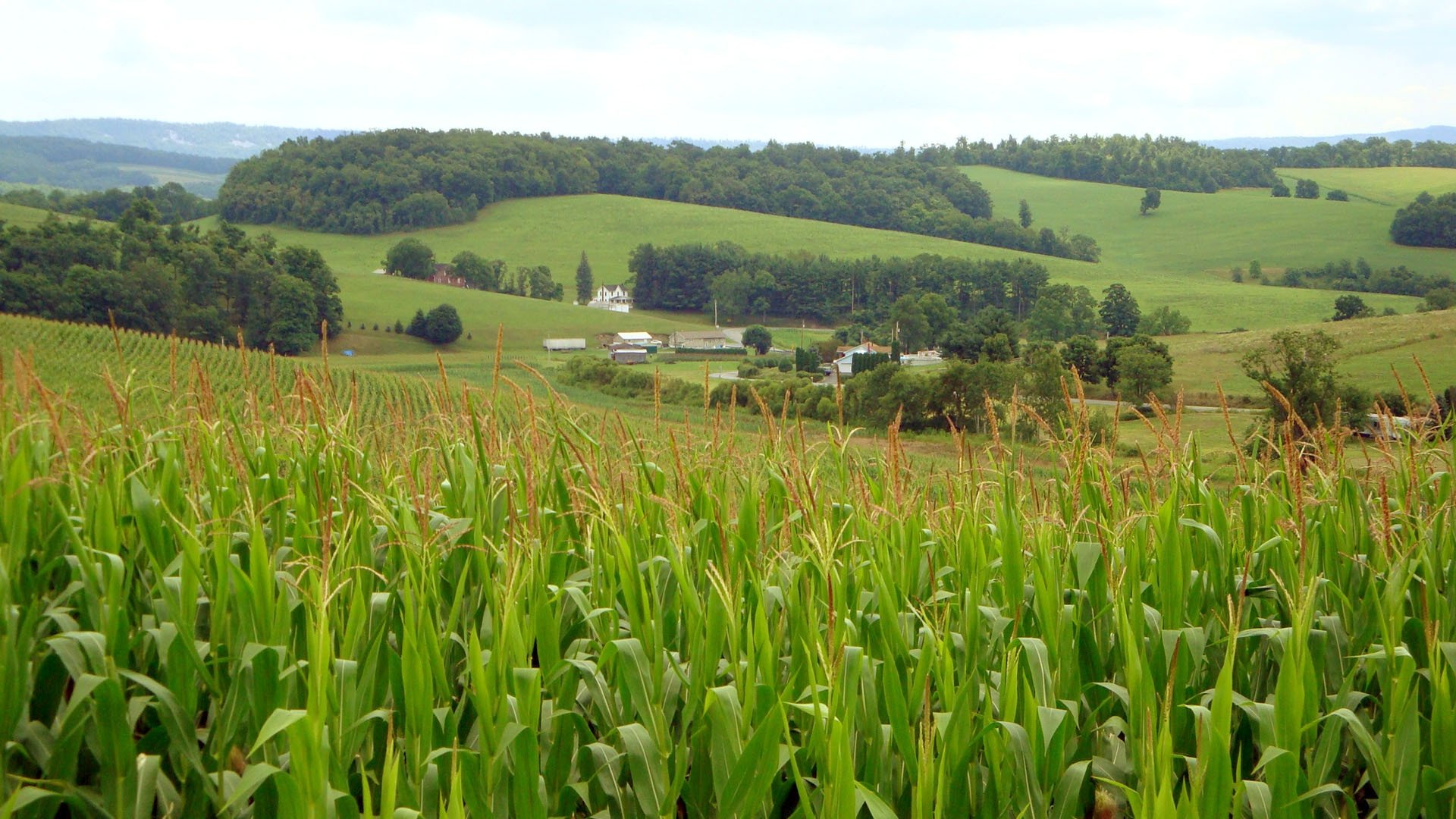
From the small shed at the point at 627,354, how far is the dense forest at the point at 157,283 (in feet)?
59.2

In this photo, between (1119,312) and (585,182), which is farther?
(585,182)

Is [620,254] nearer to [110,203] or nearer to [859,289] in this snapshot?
[859,289]

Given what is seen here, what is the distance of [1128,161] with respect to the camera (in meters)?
142

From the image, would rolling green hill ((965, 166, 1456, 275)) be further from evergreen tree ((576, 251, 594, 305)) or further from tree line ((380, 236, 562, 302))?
tree line ((380, 236, 562, 302))

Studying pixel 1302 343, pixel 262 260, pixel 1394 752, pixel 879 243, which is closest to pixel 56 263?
pixel 262 260

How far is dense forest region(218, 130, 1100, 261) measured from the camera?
10138cm

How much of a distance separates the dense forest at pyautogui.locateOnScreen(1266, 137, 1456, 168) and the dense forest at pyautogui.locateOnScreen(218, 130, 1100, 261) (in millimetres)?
44745

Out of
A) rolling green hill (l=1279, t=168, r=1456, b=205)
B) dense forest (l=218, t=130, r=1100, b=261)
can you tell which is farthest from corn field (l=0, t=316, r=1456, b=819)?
rolling green hill (l=1279, t=168, r=1456, b=205)

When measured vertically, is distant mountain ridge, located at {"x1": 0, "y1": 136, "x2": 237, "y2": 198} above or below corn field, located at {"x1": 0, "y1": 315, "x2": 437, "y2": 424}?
above

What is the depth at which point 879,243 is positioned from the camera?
112 m

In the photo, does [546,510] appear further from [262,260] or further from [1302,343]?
[262,260]

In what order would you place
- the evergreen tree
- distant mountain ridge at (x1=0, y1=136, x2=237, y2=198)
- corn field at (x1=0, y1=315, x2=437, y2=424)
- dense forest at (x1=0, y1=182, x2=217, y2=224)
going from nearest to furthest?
corn field at (x1=0, y1=315, x2=437, y2=424) < dense forest at (x1=0, y1=182, x2=217, y2=224) < the evergreen tree < distant mountain ridge at (x1=0, y1=136, x2=237, y2=198)

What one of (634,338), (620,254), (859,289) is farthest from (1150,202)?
(634,338)

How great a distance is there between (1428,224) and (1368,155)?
50738 mm
